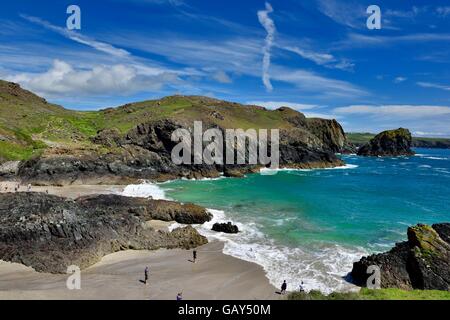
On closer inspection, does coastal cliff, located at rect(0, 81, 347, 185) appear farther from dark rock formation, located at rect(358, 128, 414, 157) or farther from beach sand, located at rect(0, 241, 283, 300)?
dark rock formation, located at rect(358, 128, 414, 157)

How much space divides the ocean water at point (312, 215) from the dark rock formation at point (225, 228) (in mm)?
884

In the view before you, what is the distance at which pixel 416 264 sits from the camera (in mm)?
24250

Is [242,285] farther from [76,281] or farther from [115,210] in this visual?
[115,210]

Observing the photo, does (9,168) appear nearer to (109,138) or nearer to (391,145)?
(109,138)

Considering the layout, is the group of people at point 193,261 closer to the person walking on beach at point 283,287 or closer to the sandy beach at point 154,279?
the sandy beach at point 154,279

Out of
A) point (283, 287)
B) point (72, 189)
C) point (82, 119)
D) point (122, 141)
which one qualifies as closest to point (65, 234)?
point (283, 287)

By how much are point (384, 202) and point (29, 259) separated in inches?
1929

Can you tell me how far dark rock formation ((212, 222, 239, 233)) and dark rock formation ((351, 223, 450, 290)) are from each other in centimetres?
1328

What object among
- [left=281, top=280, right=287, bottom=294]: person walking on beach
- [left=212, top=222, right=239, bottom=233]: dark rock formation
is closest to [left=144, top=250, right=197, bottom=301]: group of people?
[left=281, top=280, right=287, bottom=294]: person walking on beach

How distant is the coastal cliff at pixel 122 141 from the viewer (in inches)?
2579

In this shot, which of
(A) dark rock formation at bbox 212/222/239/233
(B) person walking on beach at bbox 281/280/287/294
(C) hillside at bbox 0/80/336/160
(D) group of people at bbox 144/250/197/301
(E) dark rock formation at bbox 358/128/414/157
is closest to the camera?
(D) group of people at bbox 144/250/197/301

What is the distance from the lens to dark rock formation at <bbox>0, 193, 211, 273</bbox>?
1037 inches
